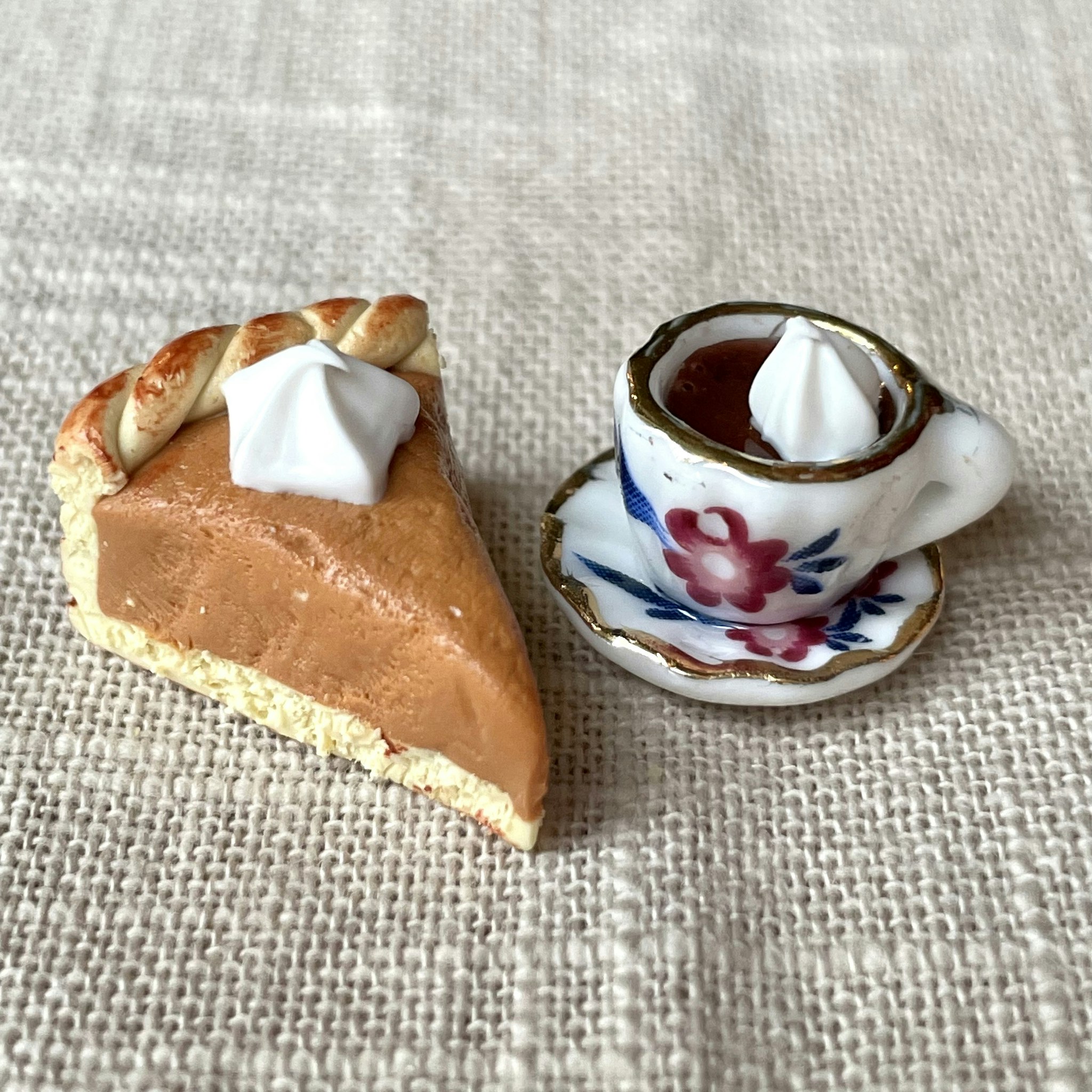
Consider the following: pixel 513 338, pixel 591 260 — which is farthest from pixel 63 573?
pixel 591 260

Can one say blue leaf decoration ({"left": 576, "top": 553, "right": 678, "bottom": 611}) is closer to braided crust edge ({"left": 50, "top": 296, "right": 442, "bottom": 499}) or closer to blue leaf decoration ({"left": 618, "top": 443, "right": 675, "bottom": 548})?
blue leaf decoration ({"left": 618, "top": 443, "right": 675, "bottom": 548})

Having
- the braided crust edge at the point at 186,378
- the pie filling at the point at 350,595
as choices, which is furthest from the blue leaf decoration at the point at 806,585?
the braided crust edge at the point at 186,378

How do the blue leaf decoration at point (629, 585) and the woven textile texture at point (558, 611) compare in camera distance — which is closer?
the woven textile texture at point (558, 611)

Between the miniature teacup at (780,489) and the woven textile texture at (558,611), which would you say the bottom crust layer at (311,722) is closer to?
the woven textile texture at (558,611)

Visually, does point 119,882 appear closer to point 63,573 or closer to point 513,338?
point 63,573

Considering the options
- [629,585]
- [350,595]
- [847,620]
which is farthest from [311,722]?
[847,620]

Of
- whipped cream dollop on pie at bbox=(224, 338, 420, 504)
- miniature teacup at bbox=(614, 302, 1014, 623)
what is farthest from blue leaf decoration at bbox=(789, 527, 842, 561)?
whipped cream dollop on pie at bbox=(224, 338, 420, 504)

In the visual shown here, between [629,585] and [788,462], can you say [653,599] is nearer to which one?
[629,585]
